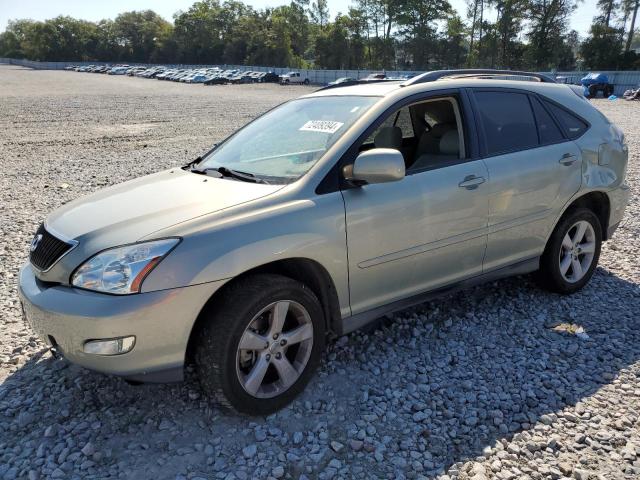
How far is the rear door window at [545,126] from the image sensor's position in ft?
13.7

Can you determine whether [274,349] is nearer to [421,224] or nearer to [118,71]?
[421,224]

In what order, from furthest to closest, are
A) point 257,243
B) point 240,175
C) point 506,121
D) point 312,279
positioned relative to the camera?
1. point 506,121
2. point 240,175
3. point 312,279
4. point 257,243

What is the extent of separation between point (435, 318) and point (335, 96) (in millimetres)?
1845

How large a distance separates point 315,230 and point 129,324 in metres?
1.08

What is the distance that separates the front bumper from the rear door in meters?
2.22

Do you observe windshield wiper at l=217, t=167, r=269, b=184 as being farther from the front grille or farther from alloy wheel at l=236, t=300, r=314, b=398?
the front grille

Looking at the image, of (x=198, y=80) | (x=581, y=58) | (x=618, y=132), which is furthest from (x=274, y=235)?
(x=581, y=58)

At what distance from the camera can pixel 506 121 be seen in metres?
4.00

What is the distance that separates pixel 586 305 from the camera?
4.37 metres

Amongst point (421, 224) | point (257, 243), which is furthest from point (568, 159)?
point (257, 243)

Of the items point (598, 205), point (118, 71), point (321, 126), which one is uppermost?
point (321, 126)

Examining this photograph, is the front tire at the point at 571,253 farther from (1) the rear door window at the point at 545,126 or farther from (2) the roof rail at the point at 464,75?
(2) the roof rail at the point at 464,75

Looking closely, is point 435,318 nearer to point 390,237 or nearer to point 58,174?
point 390,237

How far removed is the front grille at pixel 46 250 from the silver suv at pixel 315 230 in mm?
17
